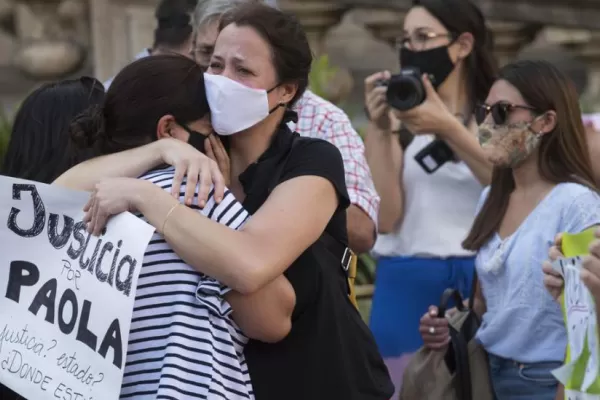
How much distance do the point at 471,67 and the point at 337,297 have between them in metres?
2.02

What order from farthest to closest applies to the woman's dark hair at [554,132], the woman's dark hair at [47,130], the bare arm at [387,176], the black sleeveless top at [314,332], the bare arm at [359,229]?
1. the bare arm at [387,176]
2. the bare arm at [359,229]
3. the woman's dark hair at [554,132]
4. the woman's dark hair at [47,130]
5. the black sleeveless top at [314,332]

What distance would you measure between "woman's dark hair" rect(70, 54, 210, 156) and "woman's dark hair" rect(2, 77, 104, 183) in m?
0.33

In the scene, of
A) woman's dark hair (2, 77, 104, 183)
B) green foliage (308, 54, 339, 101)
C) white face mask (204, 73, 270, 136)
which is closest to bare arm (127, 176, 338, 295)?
white face mask (204, 73, 270, 136)

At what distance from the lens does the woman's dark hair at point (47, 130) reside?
3482 mm

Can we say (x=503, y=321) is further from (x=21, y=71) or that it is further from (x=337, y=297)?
(x=21, y=71)

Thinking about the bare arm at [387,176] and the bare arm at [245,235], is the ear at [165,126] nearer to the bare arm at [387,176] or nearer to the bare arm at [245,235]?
the bare arm at [245,235]

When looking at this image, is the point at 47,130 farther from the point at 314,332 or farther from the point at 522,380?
the point at 522,380

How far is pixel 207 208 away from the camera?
115 inches

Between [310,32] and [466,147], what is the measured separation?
4.76 metres

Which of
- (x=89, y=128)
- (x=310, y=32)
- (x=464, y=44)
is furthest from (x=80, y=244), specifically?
(x=310, y=32)

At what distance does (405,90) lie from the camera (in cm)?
467

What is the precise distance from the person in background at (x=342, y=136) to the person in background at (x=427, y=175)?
0.47 metres

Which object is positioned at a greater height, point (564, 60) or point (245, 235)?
point (245, 235)

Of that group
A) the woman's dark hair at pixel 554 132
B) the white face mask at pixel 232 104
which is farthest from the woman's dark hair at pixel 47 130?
the woman's dark hair at pixel 554 132
